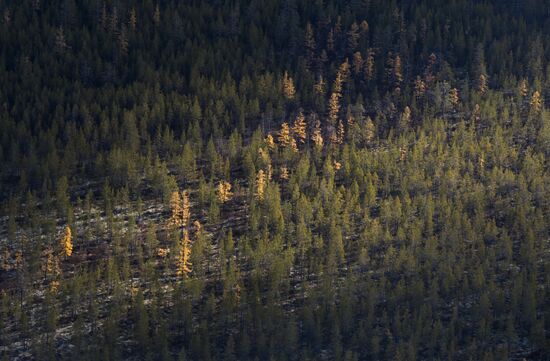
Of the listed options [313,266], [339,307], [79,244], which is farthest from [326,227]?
[79,244]

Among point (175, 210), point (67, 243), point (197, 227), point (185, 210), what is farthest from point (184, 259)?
point (67, 243)

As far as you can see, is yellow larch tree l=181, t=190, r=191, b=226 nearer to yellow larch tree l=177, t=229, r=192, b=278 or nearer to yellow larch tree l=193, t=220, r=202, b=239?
yellow larch tree l=193, t=220, r=202, b=239

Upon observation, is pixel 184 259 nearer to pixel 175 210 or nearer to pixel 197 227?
pixel 197 227

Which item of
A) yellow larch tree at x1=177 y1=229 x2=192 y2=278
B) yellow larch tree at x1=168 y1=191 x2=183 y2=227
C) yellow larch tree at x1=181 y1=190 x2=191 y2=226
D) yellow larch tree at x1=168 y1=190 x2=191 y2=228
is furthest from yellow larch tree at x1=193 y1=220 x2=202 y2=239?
yellow larch tree at x1=177 y1=229 x2=192 y2=278

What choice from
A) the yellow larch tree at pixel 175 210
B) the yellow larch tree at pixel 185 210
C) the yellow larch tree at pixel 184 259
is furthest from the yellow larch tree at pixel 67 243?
the yellow larch tree at pixel 185 210

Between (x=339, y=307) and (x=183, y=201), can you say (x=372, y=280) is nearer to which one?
(x=339, y=307)

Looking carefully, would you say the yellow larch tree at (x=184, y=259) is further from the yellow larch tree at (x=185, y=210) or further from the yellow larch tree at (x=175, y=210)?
the yellow larch tree at (x=185, y=210)

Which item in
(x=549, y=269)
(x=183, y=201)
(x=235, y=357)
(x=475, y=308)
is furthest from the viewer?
(x=183, y=201)
